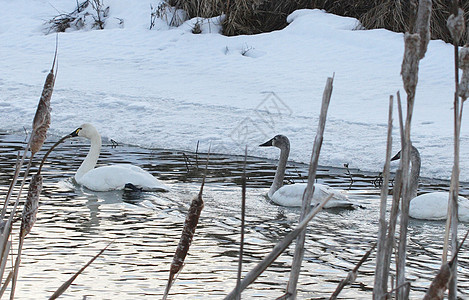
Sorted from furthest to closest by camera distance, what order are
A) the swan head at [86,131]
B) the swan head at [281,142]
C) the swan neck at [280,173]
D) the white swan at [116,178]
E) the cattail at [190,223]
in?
the swan head at [86,131] < the swan head at [281,142] < the swan neck at [280,173] < the white swan at [116,178] < the cattail at [190,223]

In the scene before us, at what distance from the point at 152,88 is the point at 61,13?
5.63 meters

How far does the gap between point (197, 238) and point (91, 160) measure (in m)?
2.86

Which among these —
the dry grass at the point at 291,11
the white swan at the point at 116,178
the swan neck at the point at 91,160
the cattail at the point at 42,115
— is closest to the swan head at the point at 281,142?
the white swan at the point at 116,178

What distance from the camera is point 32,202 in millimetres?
1598

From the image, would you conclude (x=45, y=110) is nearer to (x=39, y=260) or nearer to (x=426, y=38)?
(x=426, y=38)

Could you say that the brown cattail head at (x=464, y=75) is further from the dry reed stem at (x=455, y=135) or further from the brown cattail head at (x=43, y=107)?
the brown cattail head at (x=43, y=107)

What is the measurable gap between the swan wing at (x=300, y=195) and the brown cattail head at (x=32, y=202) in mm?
4960

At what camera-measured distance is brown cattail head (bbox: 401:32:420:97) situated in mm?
1391

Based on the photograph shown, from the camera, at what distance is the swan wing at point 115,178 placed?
6.92 metres

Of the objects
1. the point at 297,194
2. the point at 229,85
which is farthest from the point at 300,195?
the point at 229,85

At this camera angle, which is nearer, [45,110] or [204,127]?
[45,110]

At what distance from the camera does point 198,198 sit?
4.58 ft

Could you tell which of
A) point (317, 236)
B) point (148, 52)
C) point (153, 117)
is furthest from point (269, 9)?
point (317, 236)

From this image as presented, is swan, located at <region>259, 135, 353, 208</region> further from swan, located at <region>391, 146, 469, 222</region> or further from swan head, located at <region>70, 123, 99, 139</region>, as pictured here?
swan head, located at <region>70, 123, 99, 139</region>
